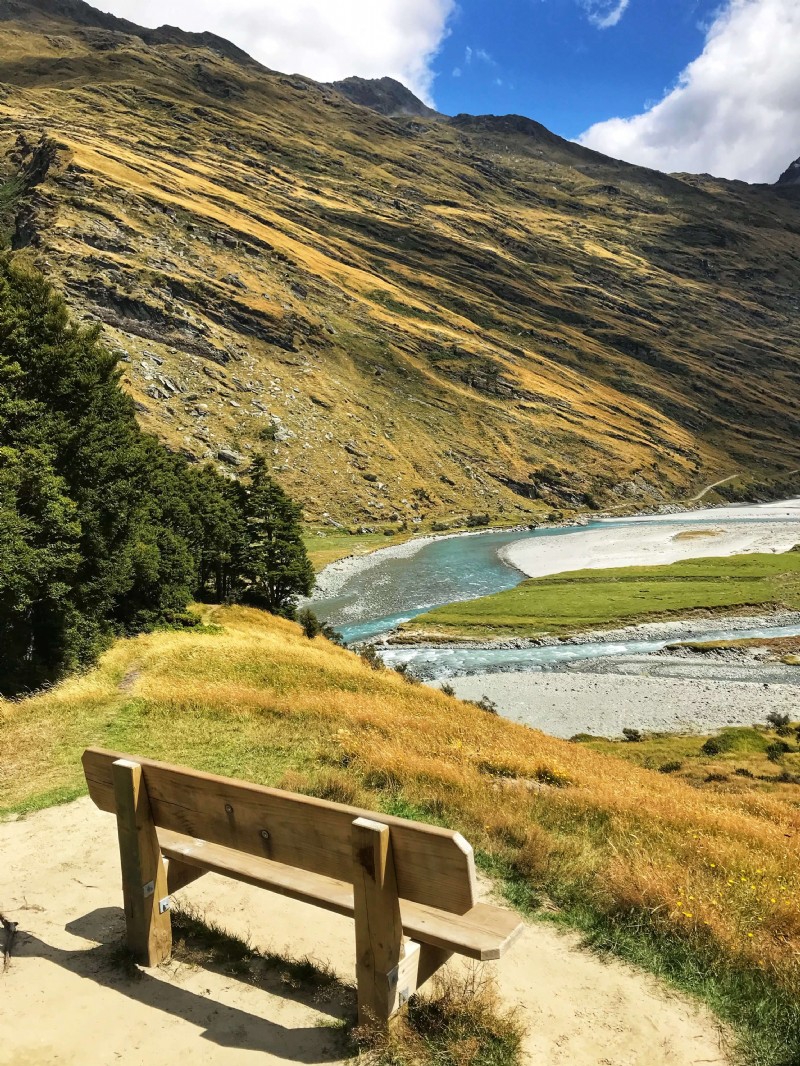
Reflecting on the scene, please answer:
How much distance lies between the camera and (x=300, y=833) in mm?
4141

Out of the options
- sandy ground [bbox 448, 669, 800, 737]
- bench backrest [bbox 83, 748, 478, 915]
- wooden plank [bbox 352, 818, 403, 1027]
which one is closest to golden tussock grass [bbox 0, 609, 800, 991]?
wooden plank [bbox 352, 818, 403, 1027]

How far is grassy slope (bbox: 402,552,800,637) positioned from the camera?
57906mm

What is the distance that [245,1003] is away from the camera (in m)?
4.58

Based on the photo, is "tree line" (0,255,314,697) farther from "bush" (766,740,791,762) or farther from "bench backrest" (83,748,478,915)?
"bush" (766,740,791,762)

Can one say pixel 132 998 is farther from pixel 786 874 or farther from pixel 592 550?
pixel 592 550

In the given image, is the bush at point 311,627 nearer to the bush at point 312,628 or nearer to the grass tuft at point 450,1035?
the bush at point 312,628

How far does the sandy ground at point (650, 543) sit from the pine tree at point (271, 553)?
138 feet

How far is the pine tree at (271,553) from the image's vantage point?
4847 cm

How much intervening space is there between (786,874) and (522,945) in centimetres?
A: 345

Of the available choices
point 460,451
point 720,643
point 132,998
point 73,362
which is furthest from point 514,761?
point 460,451

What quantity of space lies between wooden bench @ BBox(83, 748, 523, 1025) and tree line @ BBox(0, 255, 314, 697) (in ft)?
45.5

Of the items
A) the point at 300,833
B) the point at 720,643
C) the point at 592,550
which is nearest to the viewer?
the point at 300,833

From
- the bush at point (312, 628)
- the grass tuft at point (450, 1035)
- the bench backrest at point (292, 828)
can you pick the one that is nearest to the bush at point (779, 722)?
the bush at point (312, 628)

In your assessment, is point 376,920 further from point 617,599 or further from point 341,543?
point 341,543
